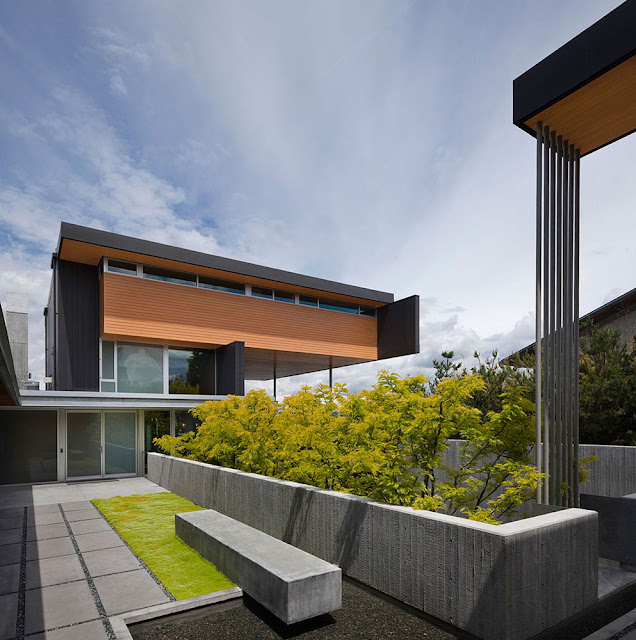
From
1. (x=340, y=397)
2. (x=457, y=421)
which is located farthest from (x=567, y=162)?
(x=340, y=397)

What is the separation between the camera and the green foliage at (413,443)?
6.77m

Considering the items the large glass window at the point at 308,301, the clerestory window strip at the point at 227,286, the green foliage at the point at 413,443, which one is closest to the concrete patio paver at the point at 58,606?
the green foliage at the point at 413,443

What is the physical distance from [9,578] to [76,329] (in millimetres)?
11805

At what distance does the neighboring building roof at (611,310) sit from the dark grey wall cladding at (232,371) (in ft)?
34.9

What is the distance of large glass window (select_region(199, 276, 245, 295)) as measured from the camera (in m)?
19.5

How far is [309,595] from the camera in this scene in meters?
5.20

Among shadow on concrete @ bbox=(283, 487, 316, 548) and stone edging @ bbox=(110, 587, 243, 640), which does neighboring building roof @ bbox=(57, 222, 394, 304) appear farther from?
stone edging @ bbox=(110, 587, 243, 640)

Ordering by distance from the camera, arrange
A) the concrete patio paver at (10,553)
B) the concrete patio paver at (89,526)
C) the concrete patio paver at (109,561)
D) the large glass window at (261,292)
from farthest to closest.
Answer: the large glass window at (261,292) → the concrete patio paver at (89,526) → the concrete patio paver at (10,553) → the concrete patio paver at (109,561)

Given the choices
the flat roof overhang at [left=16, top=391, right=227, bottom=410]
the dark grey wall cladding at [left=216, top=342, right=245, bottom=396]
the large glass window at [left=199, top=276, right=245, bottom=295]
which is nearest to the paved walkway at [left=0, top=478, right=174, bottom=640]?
the flat roof overhang at [left=16, top=391, right=227, bottom=410]

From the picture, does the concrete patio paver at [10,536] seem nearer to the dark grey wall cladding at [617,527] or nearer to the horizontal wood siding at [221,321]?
the horizontal wood siding at [221,321]

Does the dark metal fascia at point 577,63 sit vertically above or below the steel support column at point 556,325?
above

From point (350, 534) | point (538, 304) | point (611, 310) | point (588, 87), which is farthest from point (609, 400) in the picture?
point (350, 534)

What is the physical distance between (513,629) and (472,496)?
275 centimetres

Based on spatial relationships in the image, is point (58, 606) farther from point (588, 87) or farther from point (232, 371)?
point (232, 371)
